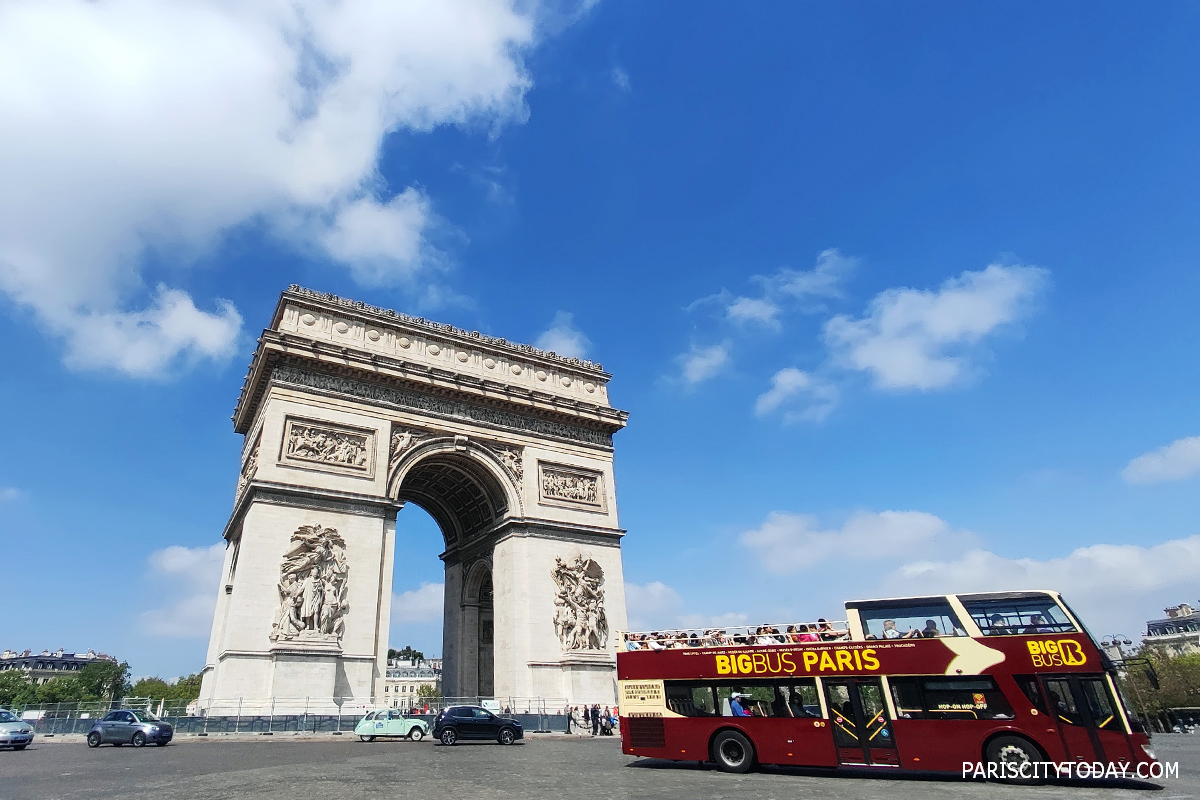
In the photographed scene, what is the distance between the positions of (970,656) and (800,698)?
2.97 m

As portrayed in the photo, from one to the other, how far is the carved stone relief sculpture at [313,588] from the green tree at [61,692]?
74990mm

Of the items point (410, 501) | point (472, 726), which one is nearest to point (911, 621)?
point (472, 726)

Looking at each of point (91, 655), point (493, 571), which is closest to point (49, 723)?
point (493, 571)

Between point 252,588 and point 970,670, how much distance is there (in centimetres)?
2025

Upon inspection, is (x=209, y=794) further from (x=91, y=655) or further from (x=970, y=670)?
(x=91, y=655)

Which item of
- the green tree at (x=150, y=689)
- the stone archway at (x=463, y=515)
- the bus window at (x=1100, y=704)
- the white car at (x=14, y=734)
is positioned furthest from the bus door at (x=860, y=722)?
the green tree at (x=150, y=689)

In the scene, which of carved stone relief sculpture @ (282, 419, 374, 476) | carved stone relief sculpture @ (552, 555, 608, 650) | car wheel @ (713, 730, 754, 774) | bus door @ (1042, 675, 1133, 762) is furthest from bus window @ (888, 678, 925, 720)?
carved stone relief sculpture @ (282, 419, 374, 476)

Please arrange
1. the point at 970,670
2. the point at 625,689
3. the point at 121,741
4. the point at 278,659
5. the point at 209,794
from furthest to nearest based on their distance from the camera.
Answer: the point at 278,659
the point at 121,741
the point at 625,689
the point at 970,670
the point at 209,794

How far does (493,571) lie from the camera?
2933 centimetres

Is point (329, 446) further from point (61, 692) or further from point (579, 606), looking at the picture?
point (61, 692)

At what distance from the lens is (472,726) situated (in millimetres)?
19969

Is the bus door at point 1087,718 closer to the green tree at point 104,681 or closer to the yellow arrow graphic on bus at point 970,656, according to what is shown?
the yellow arrow graphic on bus at point 970,656

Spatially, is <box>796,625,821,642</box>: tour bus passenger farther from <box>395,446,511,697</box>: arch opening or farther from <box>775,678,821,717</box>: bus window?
<box>395,446,511,697</box>: arch opening

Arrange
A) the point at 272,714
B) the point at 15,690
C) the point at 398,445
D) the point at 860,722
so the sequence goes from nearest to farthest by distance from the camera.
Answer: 1. the point at 860,722
2. the point at 272,714
3. the point at 398,445
4. the point at 15,690
